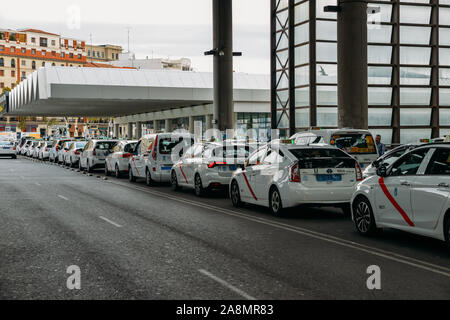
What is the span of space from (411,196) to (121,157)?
719 inches

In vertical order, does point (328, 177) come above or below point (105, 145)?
below

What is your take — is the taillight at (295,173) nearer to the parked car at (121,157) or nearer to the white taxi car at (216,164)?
the white taxi car at (216,164)

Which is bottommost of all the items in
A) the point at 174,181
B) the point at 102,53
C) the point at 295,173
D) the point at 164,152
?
the point at 174,181

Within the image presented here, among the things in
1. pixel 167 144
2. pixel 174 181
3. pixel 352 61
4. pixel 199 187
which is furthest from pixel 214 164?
pixel 352 61

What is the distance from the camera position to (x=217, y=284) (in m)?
6.78

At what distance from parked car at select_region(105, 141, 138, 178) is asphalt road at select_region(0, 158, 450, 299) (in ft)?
36.5

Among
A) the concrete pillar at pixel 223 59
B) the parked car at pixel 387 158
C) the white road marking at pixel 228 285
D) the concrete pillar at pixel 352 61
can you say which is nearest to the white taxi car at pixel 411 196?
the white road marking at pixel 228 285

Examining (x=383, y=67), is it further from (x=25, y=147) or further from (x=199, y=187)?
(x=25, y=147)

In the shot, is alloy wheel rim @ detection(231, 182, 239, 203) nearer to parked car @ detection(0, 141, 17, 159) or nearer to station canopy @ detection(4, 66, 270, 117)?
station canopy @ detection(4, 66, 270, 117)

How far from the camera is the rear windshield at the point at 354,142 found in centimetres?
1694

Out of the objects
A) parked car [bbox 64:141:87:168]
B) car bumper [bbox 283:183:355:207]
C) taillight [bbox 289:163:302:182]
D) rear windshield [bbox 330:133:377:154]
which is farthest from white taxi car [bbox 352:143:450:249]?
parked car [bbox 64:141:87:168]

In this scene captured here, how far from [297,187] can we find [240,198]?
273cm

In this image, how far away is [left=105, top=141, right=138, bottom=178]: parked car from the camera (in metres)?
25.7

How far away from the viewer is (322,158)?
1243cm
